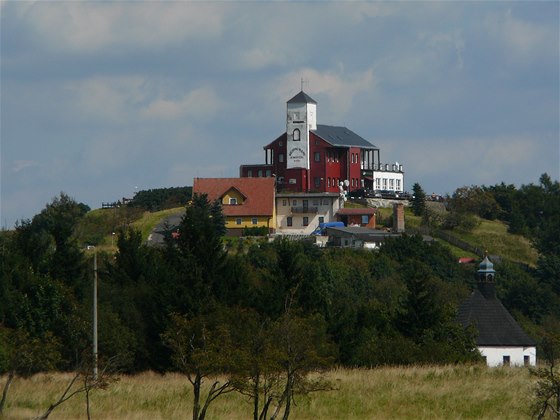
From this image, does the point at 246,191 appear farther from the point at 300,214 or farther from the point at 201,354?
the point at 201,354

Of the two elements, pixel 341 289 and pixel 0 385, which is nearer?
pixel 0 385

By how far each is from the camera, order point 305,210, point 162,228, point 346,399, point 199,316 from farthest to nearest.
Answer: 1. point 305,210
2. point 162,228
3. point 199,316
4. point 346,399

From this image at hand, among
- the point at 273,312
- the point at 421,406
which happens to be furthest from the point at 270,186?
the point at 421,406

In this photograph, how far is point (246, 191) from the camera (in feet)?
304

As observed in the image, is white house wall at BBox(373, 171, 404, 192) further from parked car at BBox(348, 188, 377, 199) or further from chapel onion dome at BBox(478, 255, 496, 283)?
chapel onion dome at BBox(478, 255, 496, 283)

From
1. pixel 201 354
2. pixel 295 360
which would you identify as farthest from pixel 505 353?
pixel 201 354

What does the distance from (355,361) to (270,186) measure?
4444 centimetres

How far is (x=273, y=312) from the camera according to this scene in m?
53.0

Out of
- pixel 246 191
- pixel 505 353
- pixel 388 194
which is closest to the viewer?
pixel 505 353

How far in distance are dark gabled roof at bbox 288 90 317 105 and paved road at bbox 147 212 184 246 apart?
36.8 feet

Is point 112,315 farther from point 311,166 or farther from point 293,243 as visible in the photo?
point 311,166

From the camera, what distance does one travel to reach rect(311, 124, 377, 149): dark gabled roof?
97.3m

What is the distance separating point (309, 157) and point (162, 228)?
1216 cm

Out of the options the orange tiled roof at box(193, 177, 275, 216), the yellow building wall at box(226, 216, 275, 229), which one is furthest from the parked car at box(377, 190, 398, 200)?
the yellow building wall at box(226, 216, 275, 229)
